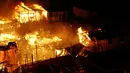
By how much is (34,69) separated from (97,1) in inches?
676

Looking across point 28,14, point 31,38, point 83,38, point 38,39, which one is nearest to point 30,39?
point 31,38

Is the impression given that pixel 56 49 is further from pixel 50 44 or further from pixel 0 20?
pixel 0 20

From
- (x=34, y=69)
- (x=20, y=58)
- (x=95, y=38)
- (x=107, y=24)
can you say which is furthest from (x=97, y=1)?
(x=34, y=69)

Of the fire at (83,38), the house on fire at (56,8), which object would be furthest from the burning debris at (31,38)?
the house on fire at (56,8)

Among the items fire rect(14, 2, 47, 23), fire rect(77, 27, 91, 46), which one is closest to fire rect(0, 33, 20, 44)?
fire rect(14, 2, 47, 23)

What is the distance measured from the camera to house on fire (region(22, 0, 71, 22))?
23823mm

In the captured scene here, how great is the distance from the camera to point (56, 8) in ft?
88.8

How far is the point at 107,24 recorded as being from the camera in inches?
894

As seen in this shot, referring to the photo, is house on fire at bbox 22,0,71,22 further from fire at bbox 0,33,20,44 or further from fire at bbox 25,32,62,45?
fire at bbox 0,33,20,44

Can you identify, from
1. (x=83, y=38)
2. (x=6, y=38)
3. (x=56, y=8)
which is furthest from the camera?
(x=56, y=8)

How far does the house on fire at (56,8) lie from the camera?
78.2 ft

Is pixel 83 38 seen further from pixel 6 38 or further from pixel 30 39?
pixel 6 38

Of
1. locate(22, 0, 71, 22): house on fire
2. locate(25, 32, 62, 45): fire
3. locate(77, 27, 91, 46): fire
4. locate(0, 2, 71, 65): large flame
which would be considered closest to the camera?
locate(0, 2, 71, 65): large flame

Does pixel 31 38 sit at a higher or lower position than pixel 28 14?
lower
